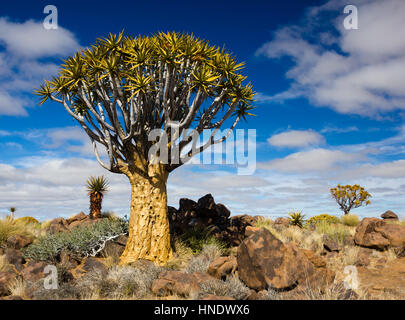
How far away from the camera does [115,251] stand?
37.2ft

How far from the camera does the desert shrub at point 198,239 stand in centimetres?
1197

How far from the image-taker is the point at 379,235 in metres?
12.6

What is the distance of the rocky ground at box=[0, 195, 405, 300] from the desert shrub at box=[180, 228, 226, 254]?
0.04 metres

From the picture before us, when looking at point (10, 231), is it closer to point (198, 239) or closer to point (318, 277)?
point (198, 239)

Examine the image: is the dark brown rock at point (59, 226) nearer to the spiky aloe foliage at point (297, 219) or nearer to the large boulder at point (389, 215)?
the spiky aloe foliage at point (297, 219)

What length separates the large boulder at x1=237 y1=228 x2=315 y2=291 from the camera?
7.05 m

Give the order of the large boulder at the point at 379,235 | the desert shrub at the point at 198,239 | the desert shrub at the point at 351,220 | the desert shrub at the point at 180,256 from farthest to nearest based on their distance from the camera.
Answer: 1. the desert shrub at the point at 351,220
2. the large boulder at the point at 379,235
3. the desert shrub at the point at 198,239
4. the desert shrub at the point at 180,256

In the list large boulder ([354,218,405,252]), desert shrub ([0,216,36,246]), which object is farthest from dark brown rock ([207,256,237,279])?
desert shrub ([0,216,36,246])

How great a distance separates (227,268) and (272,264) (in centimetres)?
144

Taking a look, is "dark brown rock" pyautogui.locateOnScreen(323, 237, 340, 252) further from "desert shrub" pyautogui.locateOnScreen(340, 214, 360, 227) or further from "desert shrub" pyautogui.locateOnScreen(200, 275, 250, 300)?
"desert shrub" pyautogui.locateOnScreen(340, 214, 360, 227)

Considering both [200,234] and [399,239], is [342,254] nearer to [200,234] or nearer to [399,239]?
[399,239]

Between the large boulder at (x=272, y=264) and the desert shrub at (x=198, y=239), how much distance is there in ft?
14.0

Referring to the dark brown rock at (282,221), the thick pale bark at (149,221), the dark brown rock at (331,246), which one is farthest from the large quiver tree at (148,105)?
the dark brown rock at (282,221)

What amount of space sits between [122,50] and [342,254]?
10505 millimetres
